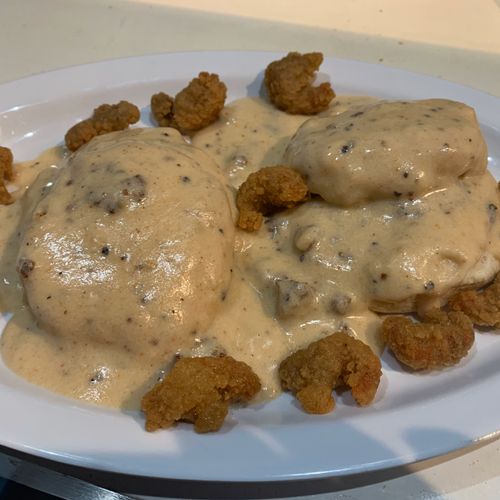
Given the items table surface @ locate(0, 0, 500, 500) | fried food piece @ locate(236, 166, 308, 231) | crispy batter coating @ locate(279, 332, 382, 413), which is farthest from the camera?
table surface @ locate(0, 0, 500, 500)

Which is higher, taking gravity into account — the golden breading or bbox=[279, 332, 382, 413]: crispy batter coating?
the golden breading

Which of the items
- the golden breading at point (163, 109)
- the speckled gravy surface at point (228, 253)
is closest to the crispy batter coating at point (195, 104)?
Answer: the golden breading at point (163, 109)

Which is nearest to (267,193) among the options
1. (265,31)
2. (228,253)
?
(228,253)

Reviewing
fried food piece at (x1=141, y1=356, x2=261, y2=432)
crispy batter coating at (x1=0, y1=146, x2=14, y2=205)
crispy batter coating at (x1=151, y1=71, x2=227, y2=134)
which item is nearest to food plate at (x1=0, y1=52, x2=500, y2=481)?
fried food piece at (x1=141, y1=356, x2=261, y2=432)

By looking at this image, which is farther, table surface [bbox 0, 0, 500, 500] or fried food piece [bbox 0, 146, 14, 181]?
table surface [bbox 0, 0, 500, 500]

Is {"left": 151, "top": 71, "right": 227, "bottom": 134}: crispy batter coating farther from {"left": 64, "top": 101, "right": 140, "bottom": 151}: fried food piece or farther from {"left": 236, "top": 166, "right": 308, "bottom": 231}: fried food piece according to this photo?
{"left": 236, "top": 166, "right": 308, "bottom": 231}: fried food piece

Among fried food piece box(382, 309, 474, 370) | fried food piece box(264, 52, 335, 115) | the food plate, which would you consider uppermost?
fried food piece box(264, 52, 335, 115)
